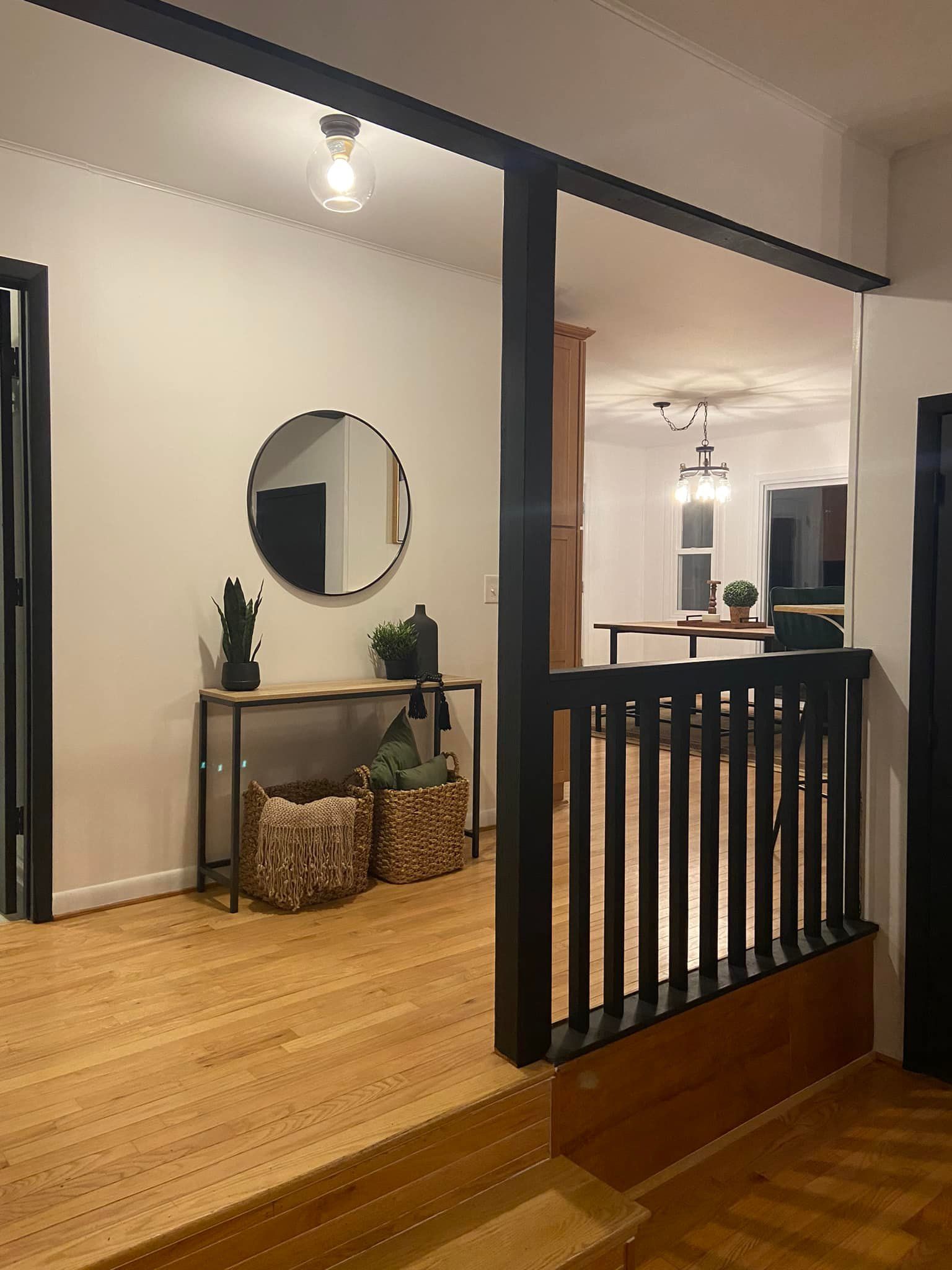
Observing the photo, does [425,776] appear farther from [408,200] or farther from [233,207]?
[233,207]

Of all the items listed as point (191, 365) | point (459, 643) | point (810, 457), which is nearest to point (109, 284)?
point (191, 365)

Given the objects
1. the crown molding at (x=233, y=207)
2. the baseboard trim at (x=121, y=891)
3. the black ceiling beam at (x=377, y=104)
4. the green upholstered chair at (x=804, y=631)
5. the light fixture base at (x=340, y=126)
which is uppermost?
the crown molding at (x=233, y=207)

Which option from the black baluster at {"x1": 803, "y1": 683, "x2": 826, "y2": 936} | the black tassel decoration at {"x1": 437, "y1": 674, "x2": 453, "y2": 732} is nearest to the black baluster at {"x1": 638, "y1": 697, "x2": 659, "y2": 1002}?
the black baluster at {"x1": 803, "y1": 683, "x2": 826, "y2": 936}

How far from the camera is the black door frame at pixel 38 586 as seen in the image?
2.88 metres

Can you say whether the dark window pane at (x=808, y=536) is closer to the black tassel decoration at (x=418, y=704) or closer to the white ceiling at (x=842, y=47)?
the black tassel decoration at (x=418, y=704)

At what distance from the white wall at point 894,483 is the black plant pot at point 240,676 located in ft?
6.31

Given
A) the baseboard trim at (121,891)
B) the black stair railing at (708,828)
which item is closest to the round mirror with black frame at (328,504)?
the baseboard trim at (121,891)

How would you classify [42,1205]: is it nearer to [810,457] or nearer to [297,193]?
[297,193]

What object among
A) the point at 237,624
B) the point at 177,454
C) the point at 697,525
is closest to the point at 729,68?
the point at 177,454

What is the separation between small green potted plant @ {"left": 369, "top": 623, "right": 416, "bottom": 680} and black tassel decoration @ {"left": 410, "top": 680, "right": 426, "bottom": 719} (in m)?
0.10

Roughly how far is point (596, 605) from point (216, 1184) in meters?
7.09

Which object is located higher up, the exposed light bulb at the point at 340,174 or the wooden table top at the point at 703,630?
the exposed light bulb at the point at 340,174

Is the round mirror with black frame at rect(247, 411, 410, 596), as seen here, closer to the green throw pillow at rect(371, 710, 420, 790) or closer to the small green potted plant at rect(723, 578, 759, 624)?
the green throw pillow at rect(371, 710, 420, 790)

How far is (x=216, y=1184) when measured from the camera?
164cm
